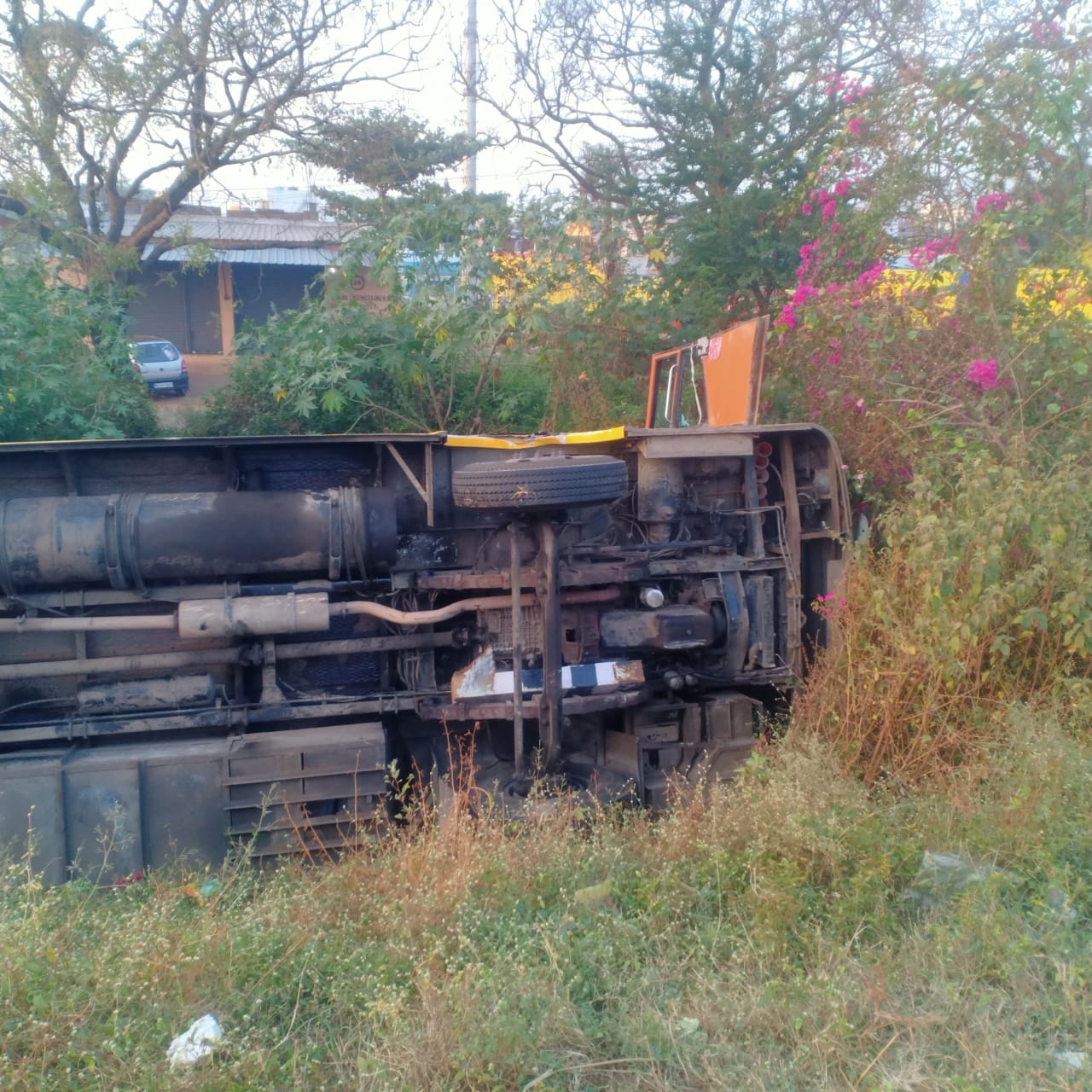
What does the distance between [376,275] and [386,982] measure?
24.9ft

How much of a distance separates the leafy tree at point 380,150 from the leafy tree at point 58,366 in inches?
216

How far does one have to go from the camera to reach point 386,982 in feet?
9.52

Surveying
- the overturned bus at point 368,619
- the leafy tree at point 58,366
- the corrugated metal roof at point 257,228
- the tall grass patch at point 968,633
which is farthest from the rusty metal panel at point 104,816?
the corrugated metal roof at point 257,228

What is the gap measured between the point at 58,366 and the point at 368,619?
420cm

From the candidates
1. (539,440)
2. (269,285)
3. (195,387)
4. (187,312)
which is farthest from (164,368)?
(539,440)

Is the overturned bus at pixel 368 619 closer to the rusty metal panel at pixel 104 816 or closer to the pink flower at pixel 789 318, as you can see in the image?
the rusty metal panel at pixel 104 816

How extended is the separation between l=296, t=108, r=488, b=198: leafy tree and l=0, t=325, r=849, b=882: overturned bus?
31.5 feet

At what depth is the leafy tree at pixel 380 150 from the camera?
12.9 meters

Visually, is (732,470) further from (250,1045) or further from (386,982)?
(250,1045)

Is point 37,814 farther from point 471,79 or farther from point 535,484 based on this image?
point 471,79

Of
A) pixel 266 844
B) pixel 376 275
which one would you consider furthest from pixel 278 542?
pixel 376 275

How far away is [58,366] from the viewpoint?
7.32 metres

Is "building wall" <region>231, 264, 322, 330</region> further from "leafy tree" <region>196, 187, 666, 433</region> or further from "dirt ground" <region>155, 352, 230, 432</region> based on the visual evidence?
"leafy tree" <region>196, 187, 666, 433</region>

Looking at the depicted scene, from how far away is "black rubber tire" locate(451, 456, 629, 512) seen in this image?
416 centimetres
